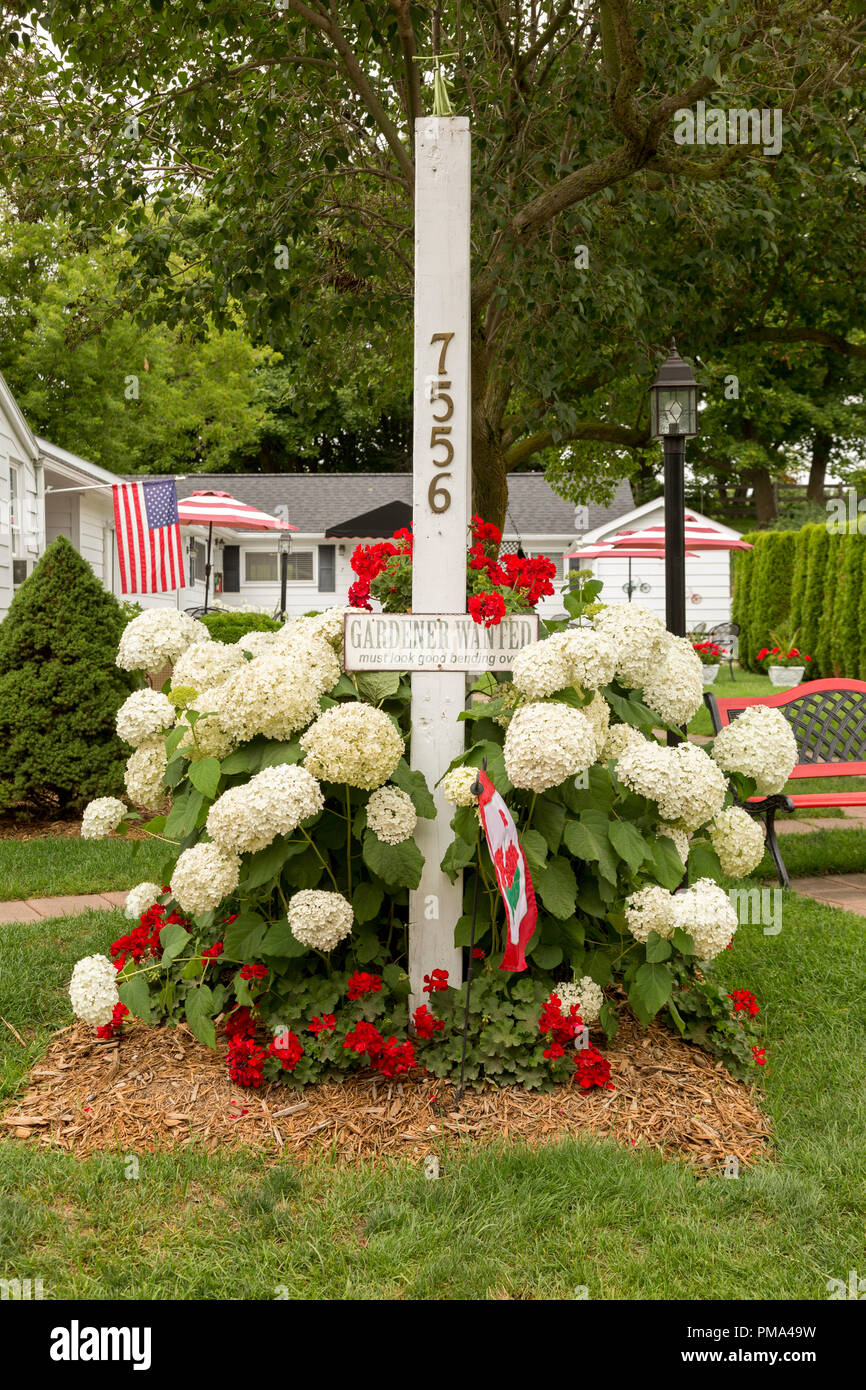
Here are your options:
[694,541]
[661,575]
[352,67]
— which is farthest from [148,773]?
[661,575]

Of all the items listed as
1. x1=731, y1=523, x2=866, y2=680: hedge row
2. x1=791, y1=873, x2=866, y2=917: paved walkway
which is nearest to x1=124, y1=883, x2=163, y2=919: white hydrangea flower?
x1=791, y1=873, x2=866, y2=917: paved walkway

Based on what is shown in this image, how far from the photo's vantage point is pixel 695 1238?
2143mm

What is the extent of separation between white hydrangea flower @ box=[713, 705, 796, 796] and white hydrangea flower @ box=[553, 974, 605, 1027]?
820 mm

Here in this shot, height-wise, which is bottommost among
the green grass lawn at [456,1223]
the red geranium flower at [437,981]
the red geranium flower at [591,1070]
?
the green grass lawn at [456,1223]

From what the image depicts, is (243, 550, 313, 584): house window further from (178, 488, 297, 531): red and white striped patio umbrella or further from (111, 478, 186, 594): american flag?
(111, 478, 186, 594): american flag

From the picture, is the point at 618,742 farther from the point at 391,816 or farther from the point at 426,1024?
the point at 426,1024

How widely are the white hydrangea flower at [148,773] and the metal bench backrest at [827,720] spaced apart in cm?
330

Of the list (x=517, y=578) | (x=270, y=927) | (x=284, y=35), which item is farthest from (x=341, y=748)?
(x=284, y=35)

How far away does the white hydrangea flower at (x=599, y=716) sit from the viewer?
2.90 m

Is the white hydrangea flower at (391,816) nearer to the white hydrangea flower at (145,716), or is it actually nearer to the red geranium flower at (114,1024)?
the white hydrangea flower at (145,716)

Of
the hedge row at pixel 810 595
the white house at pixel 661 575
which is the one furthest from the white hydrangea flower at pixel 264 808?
the white house at pixel 661 575

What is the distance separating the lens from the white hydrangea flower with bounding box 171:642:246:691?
3.14 meters

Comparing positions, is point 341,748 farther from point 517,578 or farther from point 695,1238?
point 695,1238

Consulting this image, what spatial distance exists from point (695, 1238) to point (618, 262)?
238 inches
